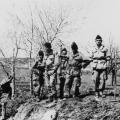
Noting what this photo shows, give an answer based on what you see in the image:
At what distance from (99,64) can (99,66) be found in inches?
3.0

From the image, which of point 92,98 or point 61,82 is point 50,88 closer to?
point 61,82

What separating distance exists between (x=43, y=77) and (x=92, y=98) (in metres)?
2.31

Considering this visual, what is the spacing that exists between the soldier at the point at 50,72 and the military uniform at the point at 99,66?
1.61 metres

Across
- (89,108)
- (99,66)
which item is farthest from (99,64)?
(89,108)

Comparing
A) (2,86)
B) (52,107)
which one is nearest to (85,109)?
(52,107)

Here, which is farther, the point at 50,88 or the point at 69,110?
the point at 50,88

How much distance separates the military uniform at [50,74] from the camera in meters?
11.3

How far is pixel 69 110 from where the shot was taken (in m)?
10.5

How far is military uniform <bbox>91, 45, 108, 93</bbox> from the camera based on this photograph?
1077 cm

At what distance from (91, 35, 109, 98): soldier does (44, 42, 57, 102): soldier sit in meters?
1.61

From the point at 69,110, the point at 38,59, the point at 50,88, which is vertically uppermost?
the point at 38,59

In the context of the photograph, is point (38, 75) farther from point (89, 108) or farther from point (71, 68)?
point (89, 108)

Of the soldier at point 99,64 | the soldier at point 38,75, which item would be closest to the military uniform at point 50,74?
the soldier at point 38,75

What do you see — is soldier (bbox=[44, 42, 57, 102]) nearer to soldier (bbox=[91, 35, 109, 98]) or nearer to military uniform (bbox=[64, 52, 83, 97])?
military uniform (bbox=[64, 52, 83, 97])
